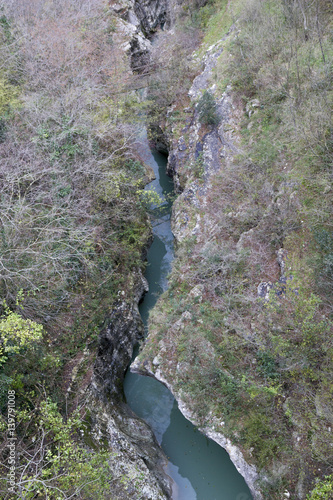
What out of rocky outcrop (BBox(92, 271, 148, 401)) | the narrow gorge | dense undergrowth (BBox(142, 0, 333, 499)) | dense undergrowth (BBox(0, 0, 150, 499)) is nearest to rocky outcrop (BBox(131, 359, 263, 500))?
the narrow gorge

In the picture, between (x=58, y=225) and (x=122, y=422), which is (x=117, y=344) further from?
(x=58, y=225)

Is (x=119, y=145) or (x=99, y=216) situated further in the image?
(x=119, y=145)

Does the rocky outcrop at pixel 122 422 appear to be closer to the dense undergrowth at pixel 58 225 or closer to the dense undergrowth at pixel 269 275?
the dense undergrowth at pixel 58 225

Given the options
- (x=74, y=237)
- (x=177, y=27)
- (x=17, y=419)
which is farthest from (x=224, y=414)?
(x=177, y=27)

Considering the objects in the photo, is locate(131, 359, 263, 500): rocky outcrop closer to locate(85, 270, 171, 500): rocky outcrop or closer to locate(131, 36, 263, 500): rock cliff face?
locate(131, 36, 263, 500): rock cliff face

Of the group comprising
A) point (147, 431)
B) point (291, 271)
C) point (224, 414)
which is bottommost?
point (147, 431)

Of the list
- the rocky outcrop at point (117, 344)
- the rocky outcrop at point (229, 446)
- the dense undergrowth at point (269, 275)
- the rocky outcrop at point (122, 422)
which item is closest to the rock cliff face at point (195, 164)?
the rocky outcrop at point (229, 446)

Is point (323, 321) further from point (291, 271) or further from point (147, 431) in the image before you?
point (147, 431)
